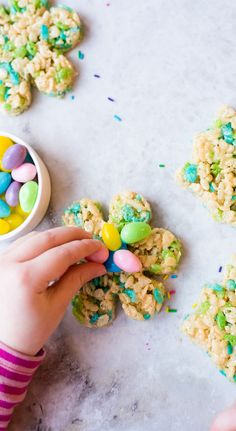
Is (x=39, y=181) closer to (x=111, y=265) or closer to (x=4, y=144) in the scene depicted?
(x=4, y=144)

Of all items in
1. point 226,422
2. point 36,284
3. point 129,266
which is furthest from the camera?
point 129,266

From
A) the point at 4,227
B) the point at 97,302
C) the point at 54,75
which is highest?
the point at 54,75

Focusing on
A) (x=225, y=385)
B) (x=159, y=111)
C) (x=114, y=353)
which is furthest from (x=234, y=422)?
(x=159, y=111)

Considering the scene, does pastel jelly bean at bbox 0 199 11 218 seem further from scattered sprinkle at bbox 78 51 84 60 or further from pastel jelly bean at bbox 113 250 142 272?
scattered sprinkle at bbox 78 51 84 60

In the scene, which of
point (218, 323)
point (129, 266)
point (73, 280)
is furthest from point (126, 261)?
point (218, 323)

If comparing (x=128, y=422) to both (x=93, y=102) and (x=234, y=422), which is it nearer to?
(x=234, y=422)

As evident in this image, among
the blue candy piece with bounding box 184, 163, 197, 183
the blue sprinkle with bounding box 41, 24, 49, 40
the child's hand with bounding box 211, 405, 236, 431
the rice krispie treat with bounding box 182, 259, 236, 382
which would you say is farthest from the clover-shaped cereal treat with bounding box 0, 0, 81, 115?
the child's hand with bounding box 211, 405, 236, 431

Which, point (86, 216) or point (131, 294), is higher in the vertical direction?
point (86, 216)
